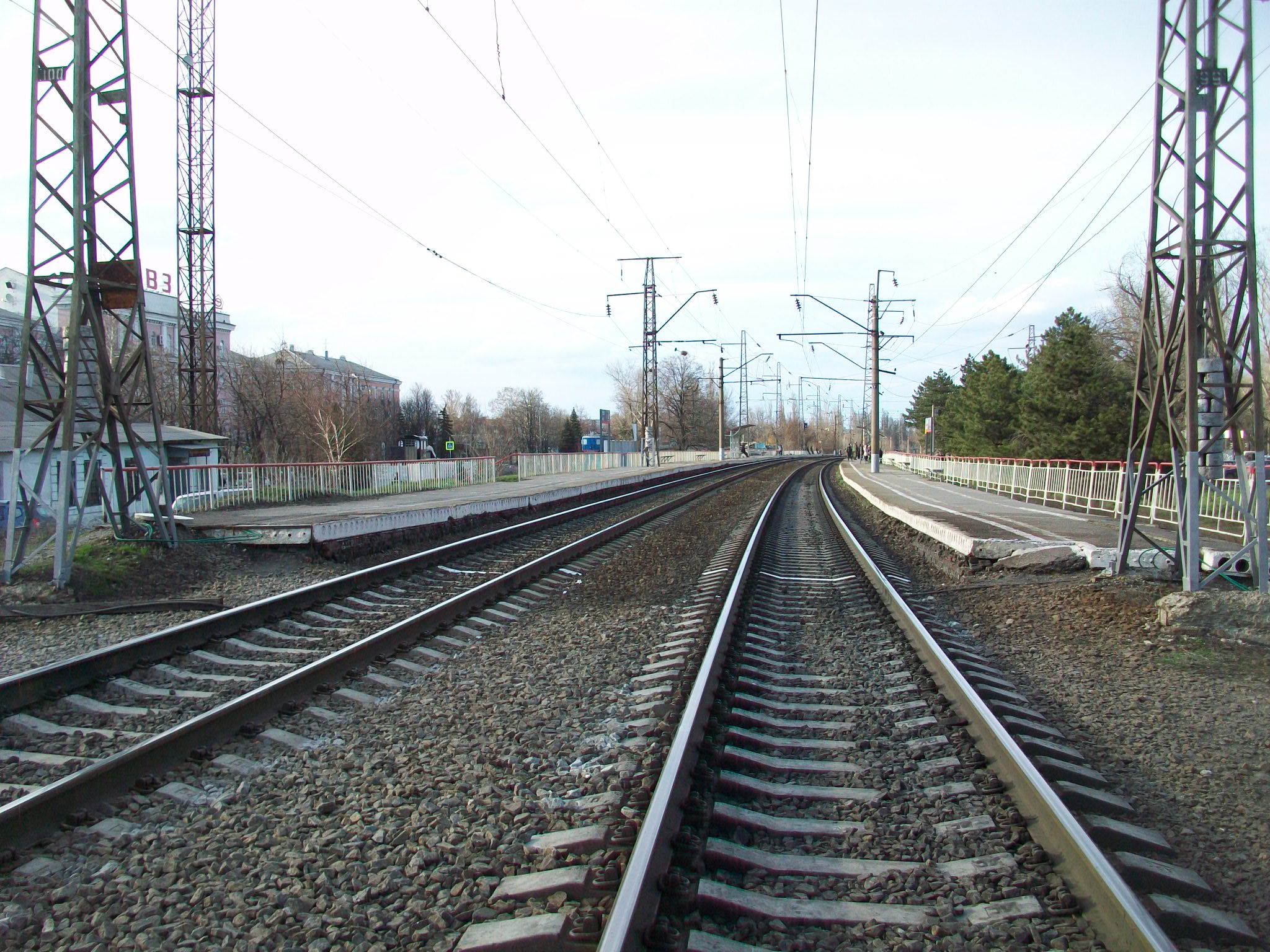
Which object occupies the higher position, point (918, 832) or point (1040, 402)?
point (1040, 402)

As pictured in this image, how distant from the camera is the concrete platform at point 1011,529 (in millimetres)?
11234

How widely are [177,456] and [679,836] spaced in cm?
2799

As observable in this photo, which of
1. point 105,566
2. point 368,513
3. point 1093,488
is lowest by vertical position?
point 105,566

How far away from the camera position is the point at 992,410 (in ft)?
157

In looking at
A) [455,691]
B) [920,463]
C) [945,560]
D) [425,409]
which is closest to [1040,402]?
[920,463]

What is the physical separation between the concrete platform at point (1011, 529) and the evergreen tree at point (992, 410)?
23975mm

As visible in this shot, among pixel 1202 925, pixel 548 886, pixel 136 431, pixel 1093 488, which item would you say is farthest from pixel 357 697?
pixel 136 431

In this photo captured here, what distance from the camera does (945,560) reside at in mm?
13281

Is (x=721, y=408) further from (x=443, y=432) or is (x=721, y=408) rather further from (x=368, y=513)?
(x=368, y=513)

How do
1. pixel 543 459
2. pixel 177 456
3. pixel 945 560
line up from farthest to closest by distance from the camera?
Answer: pixel 543 459 < pixel 177 456 < pixel 945 560

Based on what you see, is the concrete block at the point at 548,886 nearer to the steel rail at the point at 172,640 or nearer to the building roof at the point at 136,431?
the steel rail at the point at 172,640

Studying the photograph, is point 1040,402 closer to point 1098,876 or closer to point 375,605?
point 375,605

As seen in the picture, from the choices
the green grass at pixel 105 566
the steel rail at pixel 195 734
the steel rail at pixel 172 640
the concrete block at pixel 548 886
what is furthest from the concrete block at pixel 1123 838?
the green grass at pixel 105 566

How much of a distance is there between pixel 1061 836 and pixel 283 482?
2014 centimetres
